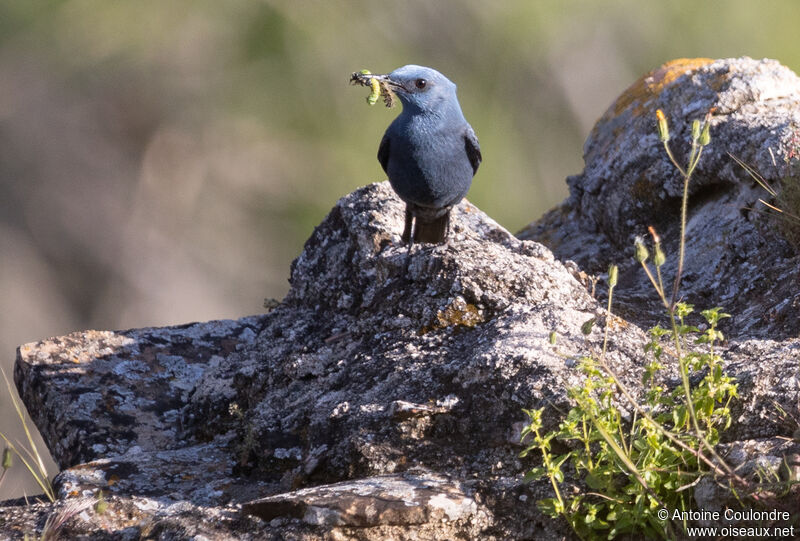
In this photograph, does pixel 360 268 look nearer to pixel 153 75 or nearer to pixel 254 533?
pixel 254 533

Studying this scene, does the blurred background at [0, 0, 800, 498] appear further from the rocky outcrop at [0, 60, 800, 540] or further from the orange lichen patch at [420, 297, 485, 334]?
the orange lichen patch at [420, 297, 485, 334]

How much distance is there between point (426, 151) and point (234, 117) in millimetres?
7056

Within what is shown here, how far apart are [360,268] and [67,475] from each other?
1612 mm

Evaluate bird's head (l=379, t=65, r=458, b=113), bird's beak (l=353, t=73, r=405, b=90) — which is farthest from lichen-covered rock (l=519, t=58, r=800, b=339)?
bird's beak (l=353, t=73, r=405, b=90)

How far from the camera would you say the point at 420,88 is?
14.4 feet

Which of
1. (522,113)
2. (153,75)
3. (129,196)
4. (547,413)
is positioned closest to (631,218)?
(547,413)

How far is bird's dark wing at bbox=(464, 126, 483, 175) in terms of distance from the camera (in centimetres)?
467

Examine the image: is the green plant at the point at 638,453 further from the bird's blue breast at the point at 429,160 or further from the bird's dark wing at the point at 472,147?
the bird's dark wing at the point at 472,147

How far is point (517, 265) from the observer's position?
135 inches

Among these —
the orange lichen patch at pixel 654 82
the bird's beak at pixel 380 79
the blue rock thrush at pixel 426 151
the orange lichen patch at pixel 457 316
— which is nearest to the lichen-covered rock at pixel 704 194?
the orange lichen patch at pixel 654 82

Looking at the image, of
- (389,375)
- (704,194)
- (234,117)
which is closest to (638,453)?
(389,375)

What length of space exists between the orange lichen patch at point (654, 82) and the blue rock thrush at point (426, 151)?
50.6 inches

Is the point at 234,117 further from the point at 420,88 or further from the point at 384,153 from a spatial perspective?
the point at 420,88

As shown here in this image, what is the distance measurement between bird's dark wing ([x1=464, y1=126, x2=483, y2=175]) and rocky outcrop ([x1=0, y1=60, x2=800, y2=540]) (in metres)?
0.34
